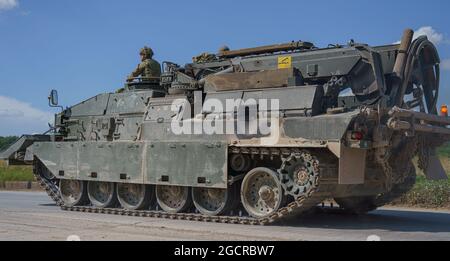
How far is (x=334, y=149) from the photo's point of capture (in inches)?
447

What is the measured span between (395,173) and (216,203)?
12.6ft

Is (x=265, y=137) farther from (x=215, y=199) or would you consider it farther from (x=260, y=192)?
(x=215, y=199)

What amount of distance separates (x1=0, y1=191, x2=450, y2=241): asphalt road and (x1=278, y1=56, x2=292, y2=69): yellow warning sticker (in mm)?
3397

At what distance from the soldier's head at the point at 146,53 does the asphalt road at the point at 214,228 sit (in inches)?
190

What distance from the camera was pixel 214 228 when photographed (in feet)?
38.9

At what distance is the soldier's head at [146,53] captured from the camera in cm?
1747

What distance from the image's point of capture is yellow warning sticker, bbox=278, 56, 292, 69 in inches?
552

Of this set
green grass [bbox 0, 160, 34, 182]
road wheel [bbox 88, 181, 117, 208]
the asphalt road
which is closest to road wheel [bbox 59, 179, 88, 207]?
road wheel [bbox 88, 181, 117, 208]

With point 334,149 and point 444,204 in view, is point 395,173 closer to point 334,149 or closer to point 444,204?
point 334,149

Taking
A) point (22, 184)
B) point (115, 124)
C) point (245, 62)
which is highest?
point (245, 62)

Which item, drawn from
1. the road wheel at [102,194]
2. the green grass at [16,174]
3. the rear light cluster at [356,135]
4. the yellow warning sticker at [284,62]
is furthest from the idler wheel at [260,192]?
the green grass at [16,174]

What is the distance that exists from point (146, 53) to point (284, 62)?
4.91 metres

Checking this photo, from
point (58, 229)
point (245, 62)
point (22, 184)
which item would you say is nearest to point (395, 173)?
point (245, 62)

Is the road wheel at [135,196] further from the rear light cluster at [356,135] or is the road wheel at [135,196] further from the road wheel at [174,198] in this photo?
the rear light cluster at [356,135]
